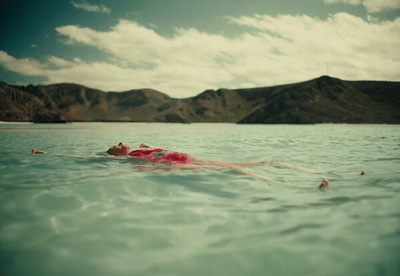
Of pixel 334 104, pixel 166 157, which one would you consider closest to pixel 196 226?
pixel 166 157

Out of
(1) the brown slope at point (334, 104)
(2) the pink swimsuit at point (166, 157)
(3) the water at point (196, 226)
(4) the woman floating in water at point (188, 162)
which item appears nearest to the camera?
(3) the water at point (196, 226)

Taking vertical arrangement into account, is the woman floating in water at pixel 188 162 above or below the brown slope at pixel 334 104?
below

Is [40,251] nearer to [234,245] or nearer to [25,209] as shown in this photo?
[25,209]

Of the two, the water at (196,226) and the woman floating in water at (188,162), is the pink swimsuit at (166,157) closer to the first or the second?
the woman floating in water at (188,162)

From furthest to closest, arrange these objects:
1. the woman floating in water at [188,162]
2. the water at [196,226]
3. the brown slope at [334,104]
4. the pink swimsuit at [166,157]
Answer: the brown slope at [334,104], the pink swimsuit at [166,157], the woman floating in water at [188,162], the water at [196,226]

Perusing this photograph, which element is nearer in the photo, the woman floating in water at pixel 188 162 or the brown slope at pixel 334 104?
the woman floating in water at pixel 188 162

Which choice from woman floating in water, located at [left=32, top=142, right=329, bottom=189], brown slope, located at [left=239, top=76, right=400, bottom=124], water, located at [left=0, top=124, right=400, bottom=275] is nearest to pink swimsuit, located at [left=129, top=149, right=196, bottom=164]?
woman floating in water, located at [left=32, top=142, right=329, bottom=189]

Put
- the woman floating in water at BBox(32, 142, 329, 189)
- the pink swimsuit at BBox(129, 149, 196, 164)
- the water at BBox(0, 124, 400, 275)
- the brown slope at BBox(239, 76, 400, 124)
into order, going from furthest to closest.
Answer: the brown slope at BBox(239, 76, 400, 124) → the pink swimsuit at BBox(129, 149, 196, 164) → the woman floating in water at BBox(32, 142, 329, 189) → the water at BBox(0, 124, 400, 275)

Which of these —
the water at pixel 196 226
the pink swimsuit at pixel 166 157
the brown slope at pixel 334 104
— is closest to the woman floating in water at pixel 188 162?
the pink swimsuit at pixel 166 157

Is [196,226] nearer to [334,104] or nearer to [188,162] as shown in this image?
[188,162]

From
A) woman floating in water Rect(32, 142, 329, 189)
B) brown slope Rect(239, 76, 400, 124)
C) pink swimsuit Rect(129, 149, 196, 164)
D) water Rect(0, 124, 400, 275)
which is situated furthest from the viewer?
brown slope Rect(239, 76, 400, 124)

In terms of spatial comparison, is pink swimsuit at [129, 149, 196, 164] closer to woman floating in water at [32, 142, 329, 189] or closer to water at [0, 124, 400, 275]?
woman floating in water at [32, 142, 329, 189]

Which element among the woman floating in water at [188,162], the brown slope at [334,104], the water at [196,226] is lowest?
the water at [196,226]

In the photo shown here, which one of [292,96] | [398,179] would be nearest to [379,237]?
[398,179]
